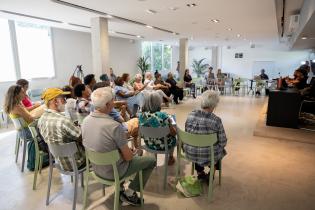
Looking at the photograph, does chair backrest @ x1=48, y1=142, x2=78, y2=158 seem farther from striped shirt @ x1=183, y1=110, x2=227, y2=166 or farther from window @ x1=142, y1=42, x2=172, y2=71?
window @ x1=142, y1=42, x2=172, y2=71

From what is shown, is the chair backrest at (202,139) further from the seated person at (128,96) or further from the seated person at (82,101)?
the seated person at (128,96)

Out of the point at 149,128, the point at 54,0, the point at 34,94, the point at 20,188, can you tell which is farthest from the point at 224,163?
the point at 34,94

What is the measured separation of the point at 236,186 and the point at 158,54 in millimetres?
12675

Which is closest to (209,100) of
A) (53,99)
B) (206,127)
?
(206,127)

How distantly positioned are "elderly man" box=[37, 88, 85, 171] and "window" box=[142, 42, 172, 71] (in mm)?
10840

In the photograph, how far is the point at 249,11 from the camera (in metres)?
4.91

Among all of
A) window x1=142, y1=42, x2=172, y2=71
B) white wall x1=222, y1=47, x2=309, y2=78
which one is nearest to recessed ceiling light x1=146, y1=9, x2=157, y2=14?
window x1=142, y1=42, x2=172, y2=71

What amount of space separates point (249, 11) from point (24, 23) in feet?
20.1

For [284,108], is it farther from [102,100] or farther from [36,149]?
[36,149]

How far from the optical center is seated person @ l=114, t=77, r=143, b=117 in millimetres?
5066

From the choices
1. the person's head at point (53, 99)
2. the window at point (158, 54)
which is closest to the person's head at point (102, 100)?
the person's head at point (53, 99)

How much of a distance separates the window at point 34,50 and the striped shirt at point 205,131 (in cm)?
614

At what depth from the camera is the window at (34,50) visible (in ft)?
21.6

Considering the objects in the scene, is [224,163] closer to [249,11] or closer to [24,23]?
[249,11]
